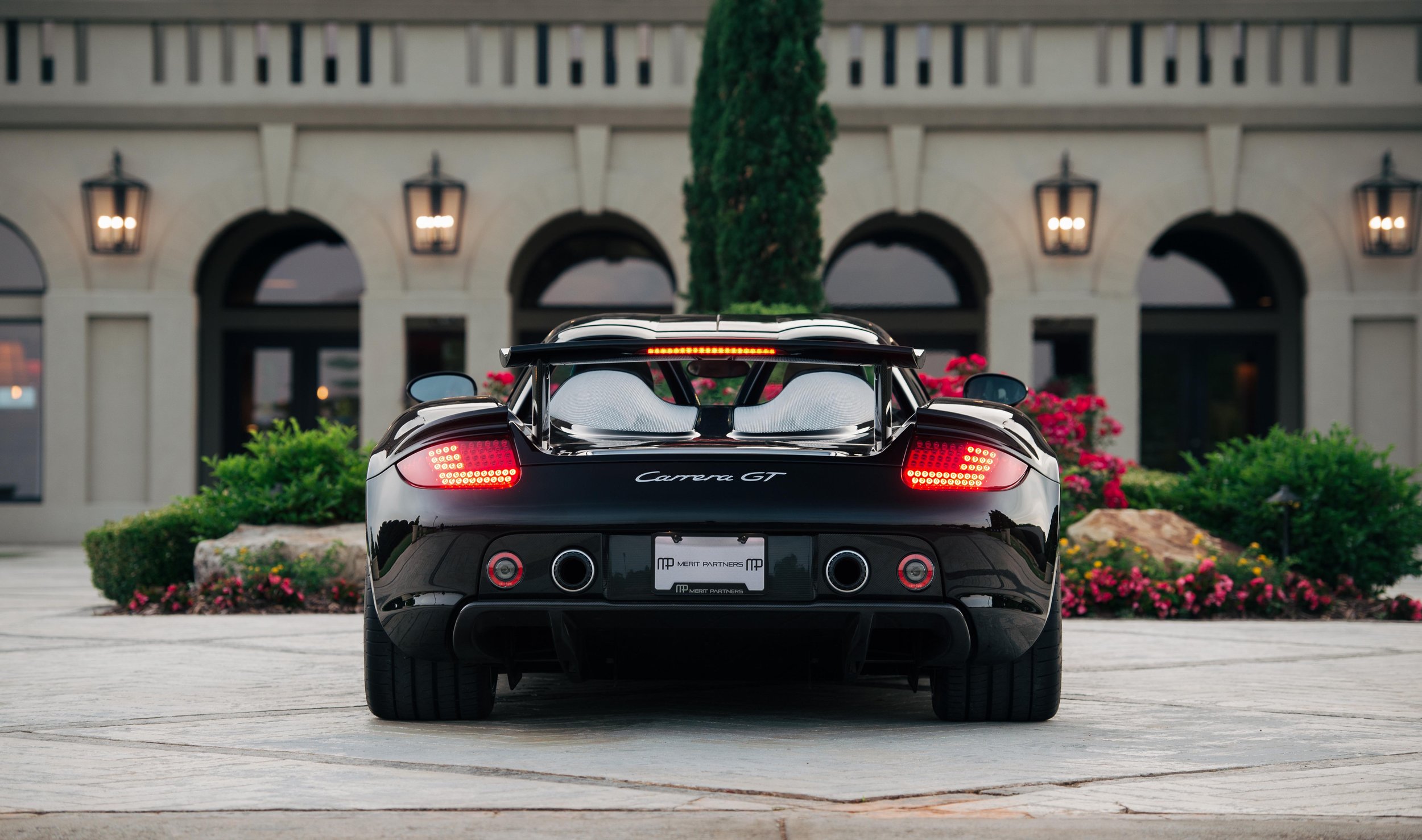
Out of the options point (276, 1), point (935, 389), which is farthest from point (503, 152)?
point (935, 389)

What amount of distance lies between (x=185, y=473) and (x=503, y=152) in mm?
5257

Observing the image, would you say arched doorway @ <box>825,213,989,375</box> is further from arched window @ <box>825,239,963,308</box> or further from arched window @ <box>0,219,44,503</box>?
arched window @ <box>0,219,44,503</box>

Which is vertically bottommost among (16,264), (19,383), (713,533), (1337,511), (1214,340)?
(1337,511)

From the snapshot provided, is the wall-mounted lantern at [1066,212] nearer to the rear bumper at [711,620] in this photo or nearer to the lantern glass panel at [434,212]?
the lantern glass panel at [434,212]

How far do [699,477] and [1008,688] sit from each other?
124 centimetres

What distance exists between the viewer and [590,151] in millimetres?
17484

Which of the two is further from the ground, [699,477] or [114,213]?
[114,213]

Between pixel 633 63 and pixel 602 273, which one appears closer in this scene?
pixel 633 63

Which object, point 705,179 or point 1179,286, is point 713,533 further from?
point 1179,286

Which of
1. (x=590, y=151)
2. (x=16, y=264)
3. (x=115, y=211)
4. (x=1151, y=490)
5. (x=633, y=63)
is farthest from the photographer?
(x=16, y=264)

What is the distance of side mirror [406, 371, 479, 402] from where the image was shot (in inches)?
205

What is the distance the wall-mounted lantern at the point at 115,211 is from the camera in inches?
679

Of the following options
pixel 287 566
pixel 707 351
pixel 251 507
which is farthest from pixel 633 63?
pixel 707 351

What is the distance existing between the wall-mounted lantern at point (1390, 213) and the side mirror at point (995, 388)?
13.5 m
